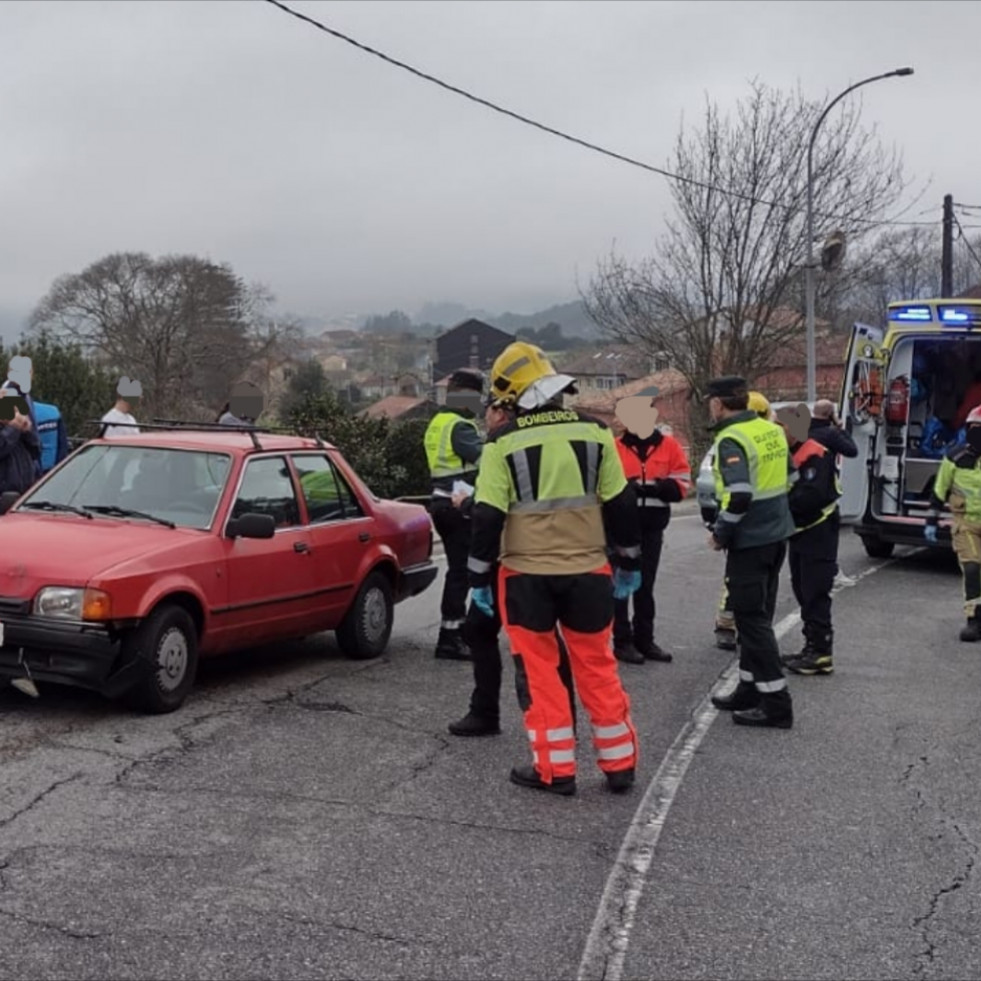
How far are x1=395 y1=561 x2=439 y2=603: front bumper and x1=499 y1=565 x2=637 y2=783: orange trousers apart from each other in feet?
10.4

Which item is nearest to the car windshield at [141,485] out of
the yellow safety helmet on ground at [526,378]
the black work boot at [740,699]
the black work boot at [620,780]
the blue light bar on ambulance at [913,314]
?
the yellow safety helmet on ground at [526,378]

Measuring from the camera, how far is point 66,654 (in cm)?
620

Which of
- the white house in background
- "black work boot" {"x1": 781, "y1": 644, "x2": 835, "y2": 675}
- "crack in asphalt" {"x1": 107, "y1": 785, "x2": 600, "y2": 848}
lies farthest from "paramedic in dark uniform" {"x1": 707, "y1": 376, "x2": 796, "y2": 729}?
the white house in background

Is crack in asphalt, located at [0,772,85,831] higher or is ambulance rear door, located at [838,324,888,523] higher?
ambulance rear door, located at [838,324,888,523]

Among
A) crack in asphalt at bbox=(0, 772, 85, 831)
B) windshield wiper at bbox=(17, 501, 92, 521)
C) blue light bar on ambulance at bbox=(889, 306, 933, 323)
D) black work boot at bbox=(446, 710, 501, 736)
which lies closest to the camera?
crack in asphalt at bbox=(0, 772, 85, 831)

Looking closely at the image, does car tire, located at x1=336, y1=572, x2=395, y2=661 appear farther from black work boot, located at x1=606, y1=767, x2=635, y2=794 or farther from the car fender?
black work boot, located at x1=606, y1=767, x2=635, y2=794

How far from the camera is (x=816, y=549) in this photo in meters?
8.40

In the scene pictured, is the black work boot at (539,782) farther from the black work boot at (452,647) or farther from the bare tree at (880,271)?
the bare tree at (880,271)

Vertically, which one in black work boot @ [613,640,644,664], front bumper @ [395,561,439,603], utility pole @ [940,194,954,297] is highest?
utility pole @ [940,194,954,297]

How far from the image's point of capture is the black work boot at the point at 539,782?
5.57m

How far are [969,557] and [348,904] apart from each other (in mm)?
7273

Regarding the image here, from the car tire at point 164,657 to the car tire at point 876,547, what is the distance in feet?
31.3

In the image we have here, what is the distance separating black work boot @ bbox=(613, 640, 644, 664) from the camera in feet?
28.1

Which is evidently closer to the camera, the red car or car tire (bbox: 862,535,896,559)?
the red car
